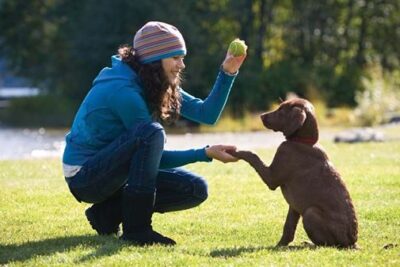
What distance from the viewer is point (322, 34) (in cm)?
3275

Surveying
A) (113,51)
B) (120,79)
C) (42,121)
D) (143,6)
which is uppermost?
(120,79)

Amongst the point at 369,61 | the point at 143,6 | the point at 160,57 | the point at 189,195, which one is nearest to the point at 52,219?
the point at 189,195

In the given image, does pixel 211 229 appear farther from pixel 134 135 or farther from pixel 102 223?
pixel 134 135

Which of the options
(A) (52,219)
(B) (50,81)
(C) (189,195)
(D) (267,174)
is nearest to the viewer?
(D) (267,174)

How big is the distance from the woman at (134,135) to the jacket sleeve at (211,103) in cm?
25

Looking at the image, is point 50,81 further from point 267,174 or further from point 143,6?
point 267,174

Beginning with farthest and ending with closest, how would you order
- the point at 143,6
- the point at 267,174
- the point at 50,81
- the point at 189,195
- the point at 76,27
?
the point at 50,81 → the point at 76,27 → the point at 143,6 → the point at 189,195 → the point at 267,174

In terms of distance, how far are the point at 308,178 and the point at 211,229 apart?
1.16 metres

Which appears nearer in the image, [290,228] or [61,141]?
[290,228]

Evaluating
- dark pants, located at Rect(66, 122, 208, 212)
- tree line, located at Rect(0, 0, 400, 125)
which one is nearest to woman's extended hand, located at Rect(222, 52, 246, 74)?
dark pants, located at Rect(66, 122, 208, 212)

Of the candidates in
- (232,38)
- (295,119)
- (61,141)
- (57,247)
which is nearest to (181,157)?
(295,119)

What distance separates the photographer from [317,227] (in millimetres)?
5125

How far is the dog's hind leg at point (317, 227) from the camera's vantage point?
5.10 metres

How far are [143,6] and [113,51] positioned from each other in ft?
6.54
